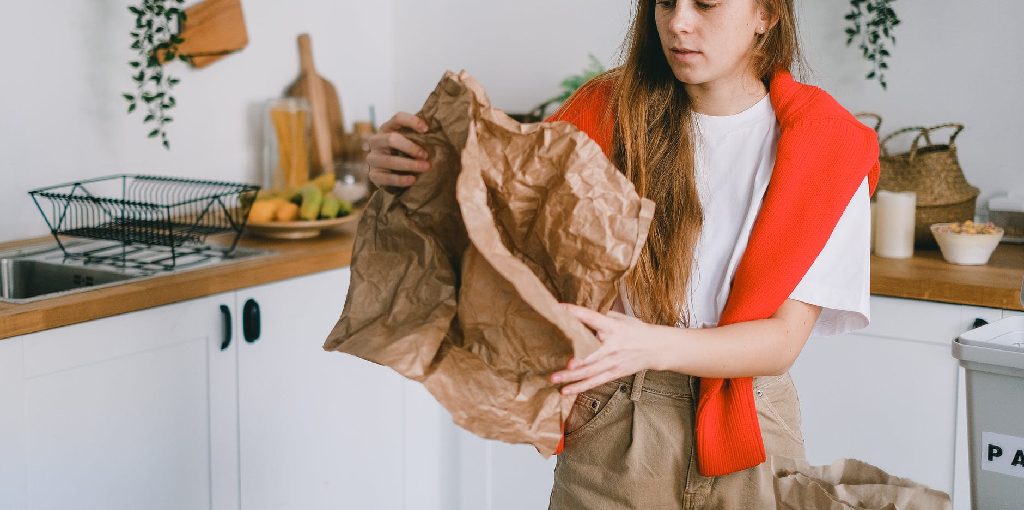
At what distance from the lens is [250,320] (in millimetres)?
1825

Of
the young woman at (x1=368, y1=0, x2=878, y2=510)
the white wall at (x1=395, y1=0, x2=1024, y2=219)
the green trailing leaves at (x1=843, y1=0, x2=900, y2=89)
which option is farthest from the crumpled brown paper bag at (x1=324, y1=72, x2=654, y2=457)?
the green trailing leaves at (x1=843, y1=0, x2=900, y2=89)

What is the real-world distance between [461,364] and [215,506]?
1.07 metres

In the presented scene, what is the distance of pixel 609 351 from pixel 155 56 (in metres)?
1.54

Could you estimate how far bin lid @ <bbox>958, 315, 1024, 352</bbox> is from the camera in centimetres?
89

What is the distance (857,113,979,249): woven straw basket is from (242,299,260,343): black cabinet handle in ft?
4.33

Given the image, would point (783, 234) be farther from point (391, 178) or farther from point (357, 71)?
point (357, 71)

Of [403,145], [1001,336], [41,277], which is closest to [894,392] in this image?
[1001,336]

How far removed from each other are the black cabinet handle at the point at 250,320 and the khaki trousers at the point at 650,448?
2.72 ft

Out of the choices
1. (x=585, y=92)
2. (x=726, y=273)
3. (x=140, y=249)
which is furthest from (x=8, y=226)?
(x=726, y=273)

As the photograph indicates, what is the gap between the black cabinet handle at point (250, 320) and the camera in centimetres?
182

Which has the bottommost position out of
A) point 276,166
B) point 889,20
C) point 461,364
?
point 461,364

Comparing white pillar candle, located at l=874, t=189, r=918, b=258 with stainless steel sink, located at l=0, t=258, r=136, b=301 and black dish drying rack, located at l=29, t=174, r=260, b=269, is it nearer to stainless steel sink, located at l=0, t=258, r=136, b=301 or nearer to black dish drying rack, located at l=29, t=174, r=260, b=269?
black dish drying rack, located at l=29, t=174, r=260, b=269

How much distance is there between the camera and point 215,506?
1822 mm

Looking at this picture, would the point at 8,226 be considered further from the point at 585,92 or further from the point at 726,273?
the point at 726,273
